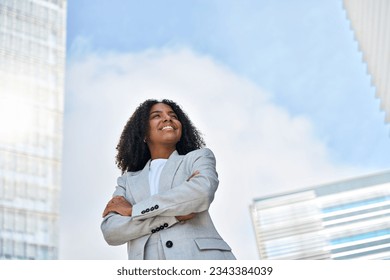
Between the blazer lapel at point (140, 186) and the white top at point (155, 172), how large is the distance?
0.7 inches

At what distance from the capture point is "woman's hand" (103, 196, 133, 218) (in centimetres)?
304

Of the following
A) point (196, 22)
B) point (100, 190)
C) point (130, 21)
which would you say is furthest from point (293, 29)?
point (100, 190)

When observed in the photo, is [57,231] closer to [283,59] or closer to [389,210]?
[283,59]

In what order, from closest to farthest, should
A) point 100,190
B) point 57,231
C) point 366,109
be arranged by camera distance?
point 100,190 → point 57,231 → point 366,109

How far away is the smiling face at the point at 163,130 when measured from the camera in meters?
3.30

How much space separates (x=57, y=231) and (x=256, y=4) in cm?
1187

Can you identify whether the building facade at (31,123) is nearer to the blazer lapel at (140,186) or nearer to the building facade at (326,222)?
the building facade at (326,222)

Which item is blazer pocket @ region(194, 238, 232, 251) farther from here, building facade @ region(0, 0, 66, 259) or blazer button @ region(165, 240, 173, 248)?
building facade @ region(0, 0, 66, 259)

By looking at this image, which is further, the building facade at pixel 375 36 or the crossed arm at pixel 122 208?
the building facade at pixel 375 36

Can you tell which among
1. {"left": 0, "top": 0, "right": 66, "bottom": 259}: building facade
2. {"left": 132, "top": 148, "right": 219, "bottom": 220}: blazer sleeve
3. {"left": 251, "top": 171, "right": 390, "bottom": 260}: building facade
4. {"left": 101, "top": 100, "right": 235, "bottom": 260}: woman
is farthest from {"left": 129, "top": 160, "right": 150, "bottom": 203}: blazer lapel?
{"left": 251, "top": 171, "right": 390, "bottom": 260}: building facade

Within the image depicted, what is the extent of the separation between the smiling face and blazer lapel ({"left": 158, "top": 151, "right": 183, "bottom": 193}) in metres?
0.09

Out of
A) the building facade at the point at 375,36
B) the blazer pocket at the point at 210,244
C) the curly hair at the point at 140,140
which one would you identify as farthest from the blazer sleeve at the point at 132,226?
the building facade at the point at 375,36
